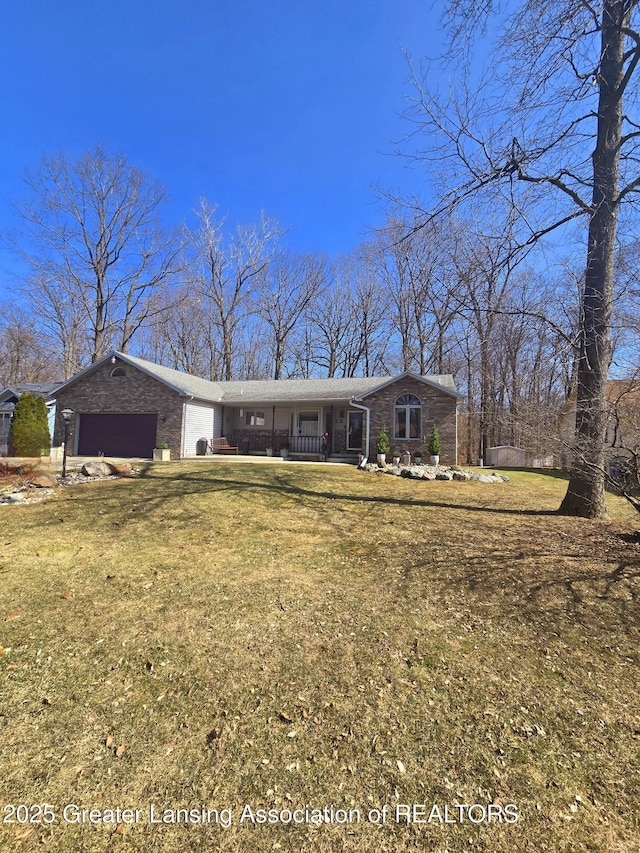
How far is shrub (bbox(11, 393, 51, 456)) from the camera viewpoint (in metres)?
15.4

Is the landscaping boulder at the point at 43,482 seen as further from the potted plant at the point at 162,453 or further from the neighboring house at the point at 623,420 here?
the neighboring house at the point at 623,420

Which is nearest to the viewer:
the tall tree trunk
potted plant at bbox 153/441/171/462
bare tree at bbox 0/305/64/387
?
the tall tree trunk

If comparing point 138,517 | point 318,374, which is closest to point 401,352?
point 318,374

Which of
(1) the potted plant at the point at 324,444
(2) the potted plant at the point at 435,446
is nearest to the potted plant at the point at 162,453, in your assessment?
(1) the potted plant at the point at 324,444

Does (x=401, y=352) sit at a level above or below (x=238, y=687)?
above

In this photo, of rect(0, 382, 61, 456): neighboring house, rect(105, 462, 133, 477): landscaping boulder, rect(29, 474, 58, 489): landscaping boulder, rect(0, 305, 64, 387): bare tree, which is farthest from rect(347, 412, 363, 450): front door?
rect(0, 305, 64, 387): bare tree

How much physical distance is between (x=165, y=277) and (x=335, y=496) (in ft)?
71.2

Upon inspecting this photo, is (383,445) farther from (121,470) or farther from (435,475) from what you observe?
(121,470)

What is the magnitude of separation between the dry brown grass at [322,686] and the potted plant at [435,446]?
919cm

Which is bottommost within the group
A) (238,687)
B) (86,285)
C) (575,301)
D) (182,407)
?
(238,687)

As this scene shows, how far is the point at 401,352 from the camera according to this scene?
2814cm

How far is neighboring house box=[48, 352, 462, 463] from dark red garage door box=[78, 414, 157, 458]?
0.14 feet

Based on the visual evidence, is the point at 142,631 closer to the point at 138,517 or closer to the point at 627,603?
the point at 138,517

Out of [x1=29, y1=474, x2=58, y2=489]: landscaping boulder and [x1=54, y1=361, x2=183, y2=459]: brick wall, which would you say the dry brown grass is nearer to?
[x1=29, y1=474, x2=58, y2=489]: landscaping boulder
